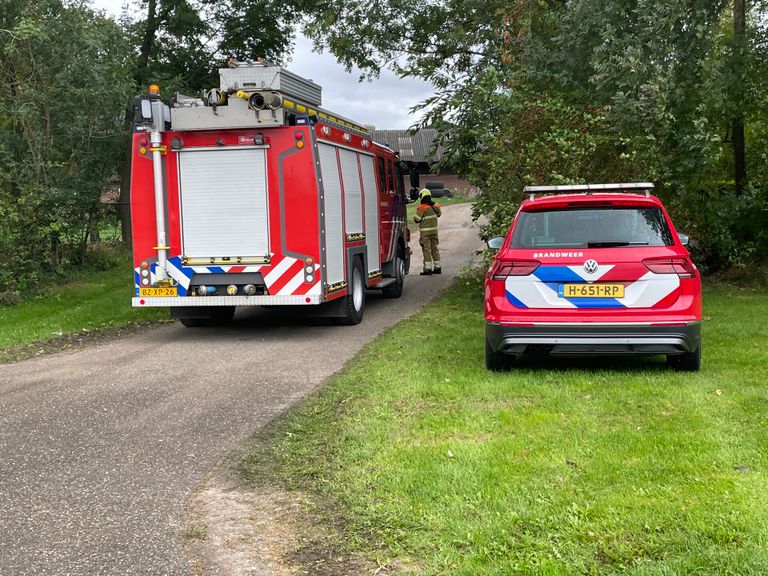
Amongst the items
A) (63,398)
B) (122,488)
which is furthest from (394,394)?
(63,398)

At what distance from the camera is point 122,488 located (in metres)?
4.86

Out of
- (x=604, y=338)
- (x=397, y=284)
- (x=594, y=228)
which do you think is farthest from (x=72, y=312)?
(x=604, y=338)

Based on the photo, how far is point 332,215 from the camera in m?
10.9

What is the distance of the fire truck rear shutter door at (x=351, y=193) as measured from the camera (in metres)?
11.7

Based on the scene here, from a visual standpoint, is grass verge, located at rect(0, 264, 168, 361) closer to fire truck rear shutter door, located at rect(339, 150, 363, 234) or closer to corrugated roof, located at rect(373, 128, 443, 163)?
fire truck rear shutter door, located at rect(339, 150, 363, 234)

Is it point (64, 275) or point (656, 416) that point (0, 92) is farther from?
point (656, 416)

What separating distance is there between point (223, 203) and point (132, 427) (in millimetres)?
4704

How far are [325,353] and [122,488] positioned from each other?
4720mm

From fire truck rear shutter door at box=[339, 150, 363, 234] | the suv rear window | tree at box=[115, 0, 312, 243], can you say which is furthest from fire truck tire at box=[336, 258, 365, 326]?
tree at box=[115, 0, 312, 243]

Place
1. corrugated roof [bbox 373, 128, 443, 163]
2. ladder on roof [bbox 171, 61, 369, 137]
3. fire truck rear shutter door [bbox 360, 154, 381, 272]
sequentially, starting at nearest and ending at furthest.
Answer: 1. ladder on roof [bbox 171, 61, 369, 137]
2. fire truck rear shutter door [bbox 360, 154, 381, 272]
3. corrugated roof [bbox 373, 128, 443, 163]

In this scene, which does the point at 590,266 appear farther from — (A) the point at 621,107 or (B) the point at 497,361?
(A) the point at 621,107

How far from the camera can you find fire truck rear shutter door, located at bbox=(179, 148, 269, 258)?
10.4 metres

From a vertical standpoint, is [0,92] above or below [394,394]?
above

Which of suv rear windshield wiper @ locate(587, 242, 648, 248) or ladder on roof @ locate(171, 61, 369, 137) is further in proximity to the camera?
ladder on roof @ locate(171, 61, 369, 137)
